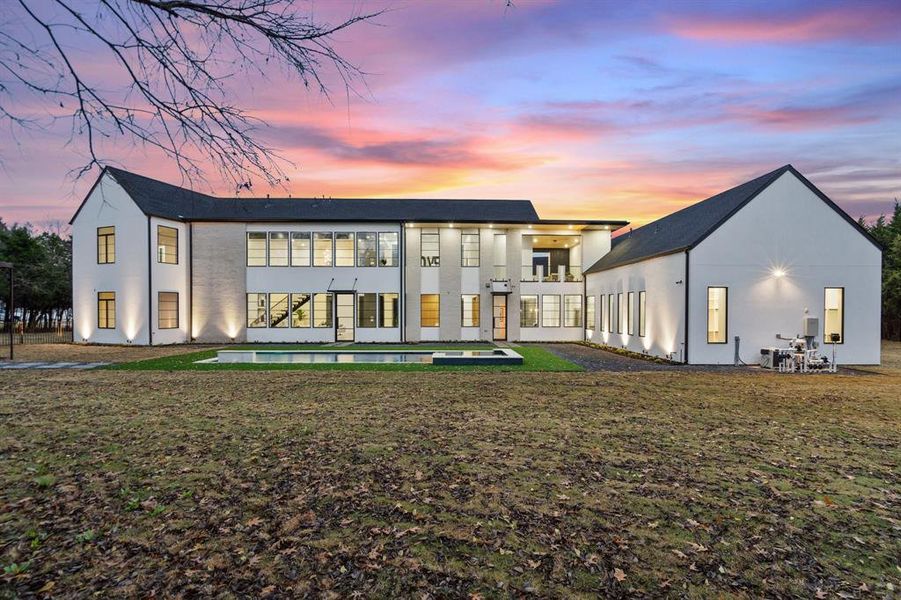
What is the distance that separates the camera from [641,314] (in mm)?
17844

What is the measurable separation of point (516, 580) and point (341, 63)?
389cm

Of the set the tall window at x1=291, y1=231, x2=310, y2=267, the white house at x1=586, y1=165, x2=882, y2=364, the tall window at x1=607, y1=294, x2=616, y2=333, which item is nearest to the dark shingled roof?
the tall window at x1=291, y1=231, x2=310, y2=267

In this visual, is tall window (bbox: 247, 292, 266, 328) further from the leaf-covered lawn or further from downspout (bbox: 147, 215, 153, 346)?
the leaf-covered lawn

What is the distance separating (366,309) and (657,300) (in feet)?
44.9

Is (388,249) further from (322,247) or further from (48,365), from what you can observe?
(48,365)

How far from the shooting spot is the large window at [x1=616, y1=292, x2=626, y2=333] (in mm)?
19680

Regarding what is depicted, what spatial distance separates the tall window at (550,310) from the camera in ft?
79.1

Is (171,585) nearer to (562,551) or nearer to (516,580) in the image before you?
(516,580)

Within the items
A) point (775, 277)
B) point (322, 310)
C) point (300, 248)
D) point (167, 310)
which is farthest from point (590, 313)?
point (167, 310)

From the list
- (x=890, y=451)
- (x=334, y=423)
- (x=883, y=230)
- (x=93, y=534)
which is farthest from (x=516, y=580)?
(x=883, y=230)

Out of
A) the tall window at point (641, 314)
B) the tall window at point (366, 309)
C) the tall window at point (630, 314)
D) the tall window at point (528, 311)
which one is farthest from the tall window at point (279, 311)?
the tall window at point (641, 314)

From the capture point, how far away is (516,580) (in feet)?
9.57

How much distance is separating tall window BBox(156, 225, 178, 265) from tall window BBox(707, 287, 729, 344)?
23559mm

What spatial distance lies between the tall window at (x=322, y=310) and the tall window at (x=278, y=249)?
8.06 feet
